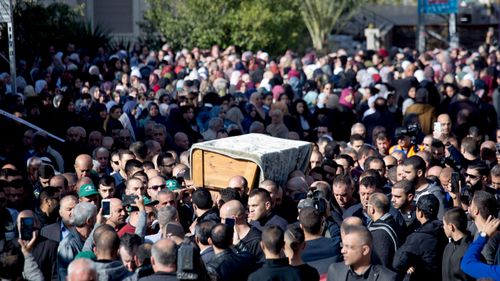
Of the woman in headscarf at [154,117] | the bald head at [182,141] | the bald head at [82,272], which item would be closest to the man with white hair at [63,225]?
the bald head at [82,272]

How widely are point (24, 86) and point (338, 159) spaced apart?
26.9 feet

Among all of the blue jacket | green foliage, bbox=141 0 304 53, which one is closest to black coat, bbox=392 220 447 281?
the blue jacket

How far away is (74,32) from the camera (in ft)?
92.8

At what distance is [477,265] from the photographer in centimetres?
883

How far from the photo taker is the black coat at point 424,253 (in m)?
9.32

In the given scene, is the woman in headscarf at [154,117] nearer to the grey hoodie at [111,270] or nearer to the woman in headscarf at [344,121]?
the woman in headscarf at [344,121]

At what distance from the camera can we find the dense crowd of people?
859 cm

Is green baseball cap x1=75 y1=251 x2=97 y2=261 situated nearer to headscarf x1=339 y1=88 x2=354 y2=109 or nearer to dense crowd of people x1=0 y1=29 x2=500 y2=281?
dense crowd of people x1=0 y1=29 x2=500 y2=281

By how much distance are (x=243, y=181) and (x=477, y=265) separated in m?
3.35

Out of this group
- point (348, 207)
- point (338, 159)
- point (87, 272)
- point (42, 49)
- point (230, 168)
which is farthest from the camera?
point (42, 49)

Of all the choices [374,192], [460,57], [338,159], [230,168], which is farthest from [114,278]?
[460,57]

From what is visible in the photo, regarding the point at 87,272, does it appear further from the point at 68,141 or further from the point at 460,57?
the point at 460,57

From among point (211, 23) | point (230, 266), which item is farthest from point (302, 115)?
point (211, 23)

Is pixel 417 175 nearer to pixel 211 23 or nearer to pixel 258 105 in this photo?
pixel 258 105
